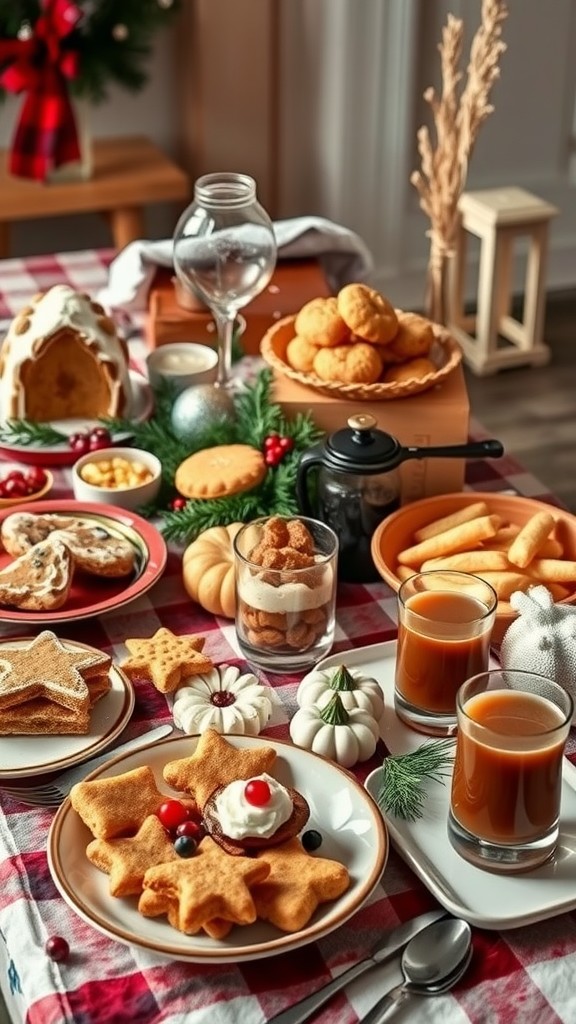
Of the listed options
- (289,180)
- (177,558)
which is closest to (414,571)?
(177,558)

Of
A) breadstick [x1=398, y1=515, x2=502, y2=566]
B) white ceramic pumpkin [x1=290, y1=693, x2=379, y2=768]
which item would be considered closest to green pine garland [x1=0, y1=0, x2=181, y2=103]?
breadstick [x1=398, y1=515, x2=502, y2=566]

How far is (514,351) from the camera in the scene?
11.8 ft

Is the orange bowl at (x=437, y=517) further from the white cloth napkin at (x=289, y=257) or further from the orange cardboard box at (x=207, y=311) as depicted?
the white cloth napkin at (x=289, y=257)

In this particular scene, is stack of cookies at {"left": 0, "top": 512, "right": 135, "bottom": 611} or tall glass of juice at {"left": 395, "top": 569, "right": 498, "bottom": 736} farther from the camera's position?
stack of cookies at {"left": 0, "top": 512, "right": 135, "bottom": 611}

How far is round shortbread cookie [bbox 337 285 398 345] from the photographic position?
62.8 inches

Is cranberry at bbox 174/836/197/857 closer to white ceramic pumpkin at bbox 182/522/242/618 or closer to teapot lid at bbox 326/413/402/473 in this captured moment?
white ceramic pumpkin at bbox 182/522/242/618

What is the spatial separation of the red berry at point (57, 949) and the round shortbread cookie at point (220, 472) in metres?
0.66

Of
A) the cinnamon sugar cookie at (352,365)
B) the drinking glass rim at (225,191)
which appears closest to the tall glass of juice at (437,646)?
the cinnamon sugar cookie at (352,365)

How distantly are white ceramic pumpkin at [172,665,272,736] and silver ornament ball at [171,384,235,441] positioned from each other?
1.50ft

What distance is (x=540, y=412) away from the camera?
340 cm

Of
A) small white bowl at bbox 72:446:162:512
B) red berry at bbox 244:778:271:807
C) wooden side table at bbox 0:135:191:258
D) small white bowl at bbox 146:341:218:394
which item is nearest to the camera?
red berry at bbox 244:778:271:807

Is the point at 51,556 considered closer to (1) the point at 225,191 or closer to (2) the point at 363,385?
(2) the point at 363,385

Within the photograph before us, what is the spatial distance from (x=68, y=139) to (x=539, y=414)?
1438 mm

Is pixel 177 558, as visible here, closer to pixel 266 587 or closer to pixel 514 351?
pixel 266 587
